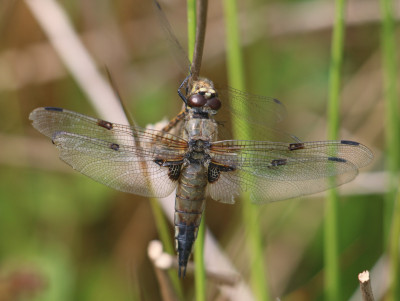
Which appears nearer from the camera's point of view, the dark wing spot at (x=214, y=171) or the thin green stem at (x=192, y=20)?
the thin green stem at (x=192, y=20)

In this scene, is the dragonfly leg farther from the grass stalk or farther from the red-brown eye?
the grass stalk

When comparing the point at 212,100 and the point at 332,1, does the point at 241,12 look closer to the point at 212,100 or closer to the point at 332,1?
the point at 332,1

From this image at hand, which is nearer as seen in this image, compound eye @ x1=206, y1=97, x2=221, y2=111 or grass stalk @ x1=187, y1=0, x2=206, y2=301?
grass stalk @ x1=187, y1=0, x2=206, y2=301

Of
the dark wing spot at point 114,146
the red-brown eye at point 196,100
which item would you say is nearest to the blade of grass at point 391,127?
the red-brown eye at point 196,100

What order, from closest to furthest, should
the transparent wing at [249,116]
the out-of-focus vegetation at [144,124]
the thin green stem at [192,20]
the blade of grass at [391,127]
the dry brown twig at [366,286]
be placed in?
the dry brown twig at [366,286], the thin green stem at [192,20], the blade of grass at [391,127], the transparent wing at [249,116], the out-of-focus vegetation at [144,124]

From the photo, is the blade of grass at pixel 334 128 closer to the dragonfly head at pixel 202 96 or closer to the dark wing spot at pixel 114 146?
the dragonfly head at pixel 202 96

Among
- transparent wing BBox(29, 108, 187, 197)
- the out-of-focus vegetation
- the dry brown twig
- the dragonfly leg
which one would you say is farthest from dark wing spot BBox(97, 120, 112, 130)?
the out-of-focus vegetation
